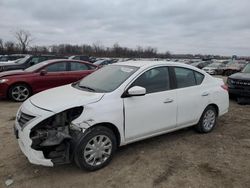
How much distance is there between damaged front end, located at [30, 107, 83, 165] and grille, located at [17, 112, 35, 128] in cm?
19

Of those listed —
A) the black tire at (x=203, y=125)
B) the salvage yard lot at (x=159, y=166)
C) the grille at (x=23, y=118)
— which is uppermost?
the grille at (x=23, y=118)

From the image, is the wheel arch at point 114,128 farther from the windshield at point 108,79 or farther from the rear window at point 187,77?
the rear window at point 187,77

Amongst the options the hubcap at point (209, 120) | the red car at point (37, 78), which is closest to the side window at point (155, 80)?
the hubcap at point (209, 120)

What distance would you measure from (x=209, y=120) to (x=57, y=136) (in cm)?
340

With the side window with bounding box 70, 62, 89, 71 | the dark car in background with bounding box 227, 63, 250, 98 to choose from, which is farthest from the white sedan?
the side window with bounding box 70, 62, 89, 71

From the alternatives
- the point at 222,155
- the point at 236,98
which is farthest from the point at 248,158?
the point at 236,98

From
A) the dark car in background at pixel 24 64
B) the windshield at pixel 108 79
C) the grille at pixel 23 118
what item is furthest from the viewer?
the dark car in background at pixel 24 64

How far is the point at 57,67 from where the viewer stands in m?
9.51

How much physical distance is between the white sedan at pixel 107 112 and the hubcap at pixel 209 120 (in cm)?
16

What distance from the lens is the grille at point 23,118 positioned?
3638 mm

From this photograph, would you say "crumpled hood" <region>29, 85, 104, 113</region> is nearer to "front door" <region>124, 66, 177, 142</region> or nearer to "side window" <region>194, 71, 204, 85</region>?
"front door" <region>124, 66, 177, 142</region>

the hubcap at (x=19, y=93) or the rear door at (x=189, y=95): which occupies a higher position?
the rear door at (x=189, y=95)

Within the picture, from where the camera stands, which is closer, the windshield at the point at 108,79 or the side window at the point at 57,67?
the windshield at the point at 108,79

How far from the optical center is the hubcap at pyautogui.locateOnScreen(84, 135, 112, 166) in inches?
145
